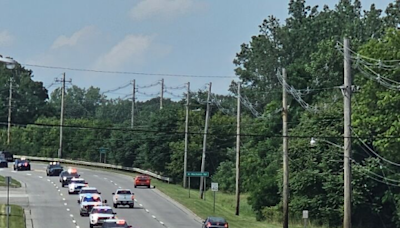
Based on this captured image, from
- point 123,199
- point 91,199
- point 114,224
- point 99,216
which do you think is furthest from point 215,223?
point 123,199

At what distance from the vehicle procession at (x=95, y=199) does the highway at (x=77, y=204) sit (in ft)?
2.13

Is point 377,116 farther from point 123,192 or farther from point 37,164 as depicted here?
point 37,164

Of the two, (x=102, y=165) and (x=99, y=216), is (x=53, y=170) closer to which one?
(x=102, y=165)

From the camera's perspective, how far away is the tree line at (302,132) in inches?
2554

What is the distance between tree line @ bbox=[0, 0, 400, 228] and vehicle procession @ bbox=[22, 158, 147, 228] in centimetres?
588

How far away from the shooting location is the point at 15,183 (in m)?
87.4

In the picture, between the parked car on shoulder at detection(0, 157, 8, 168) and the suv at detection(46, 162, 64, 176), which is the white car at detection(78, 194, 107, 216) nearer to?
the suv at detection(46, 162, 64, 176)

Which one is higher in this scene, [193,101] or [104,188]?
Answer: [193,101]

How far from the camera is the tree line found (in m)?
64.9

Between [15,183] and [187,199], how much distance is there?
64.5ft

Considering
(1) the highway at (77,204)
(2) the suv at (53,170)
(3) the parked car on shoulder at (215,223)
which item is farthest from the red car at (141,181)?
(3) the parked car on shoulder at (215,223)

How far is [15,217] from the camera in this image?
5819 centimetres

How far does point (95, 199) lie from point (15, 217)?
246 inches

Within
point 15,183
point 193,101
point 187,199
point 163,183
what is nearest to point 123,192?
point 187,199
